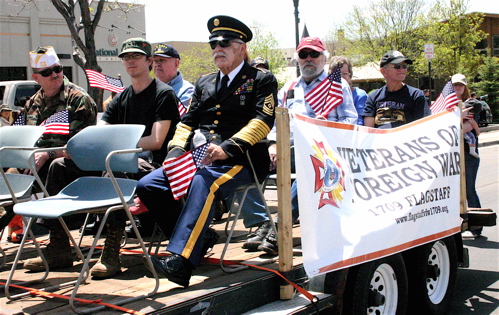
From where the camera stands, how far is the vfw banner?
3527 millimetres

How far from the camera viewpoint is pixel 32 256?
471cm

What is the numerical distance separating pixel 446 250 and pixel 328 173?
1783 mm

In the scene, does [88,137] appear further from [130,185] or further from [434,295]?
[434,295]

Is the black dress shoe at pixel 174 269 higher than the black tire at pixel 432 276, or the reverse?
the black dress shoe at pixel 174 269

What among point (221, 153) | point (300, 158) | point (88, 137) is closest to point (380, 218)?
point (300, 158)

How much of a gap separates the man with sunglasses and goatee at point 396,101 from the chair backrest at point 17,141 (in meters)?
3.27

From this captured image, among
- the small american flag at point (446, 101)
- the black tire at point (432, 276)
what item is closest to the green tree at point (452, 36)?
the small american flag at point (446, 101)

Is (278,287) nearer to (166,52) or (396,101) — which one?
(396,101)

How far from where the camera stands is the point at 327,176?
3.62 m

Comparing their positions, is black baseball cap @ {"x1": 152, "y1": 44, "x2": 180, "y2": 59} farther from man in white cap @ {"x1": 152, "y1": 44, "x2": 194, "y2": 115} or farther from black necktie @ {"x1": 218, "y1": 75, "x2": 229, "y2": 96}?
black necktie @ {"x1": 218, "y1": 75, "x2": 229, "y2": 96}

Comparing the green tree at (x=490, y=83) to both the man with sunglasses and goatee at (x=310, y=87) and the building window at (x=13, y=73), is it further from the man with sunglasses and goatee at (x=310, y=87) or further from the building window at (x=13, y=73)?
the man with sunglasses and goatee at (x=310, y=87)

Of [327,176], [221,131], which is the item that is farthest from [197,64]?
[327,176]

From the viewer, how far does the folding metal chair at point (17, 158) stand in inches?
171

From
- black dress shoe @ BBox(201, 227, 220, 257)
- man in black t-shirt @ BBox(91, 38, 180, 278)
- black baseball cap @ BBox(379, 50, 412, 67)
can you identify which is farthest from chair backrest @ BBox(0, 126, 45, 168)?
black baseball cap @ BBox(379, 50, 412, 67)
